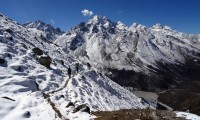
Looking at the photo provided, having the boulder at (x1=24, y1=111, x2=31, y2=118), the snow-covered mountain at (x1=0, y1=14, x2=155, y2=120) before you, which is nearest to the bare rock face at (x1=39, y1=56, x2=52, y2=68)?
the snow-covered mountain at (x1=0, y1=14, x2=155, y2=120)

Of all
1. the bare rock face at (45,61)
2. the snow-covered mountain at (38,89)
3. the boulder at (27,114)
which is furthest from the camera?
the bare rock face at (45,61)

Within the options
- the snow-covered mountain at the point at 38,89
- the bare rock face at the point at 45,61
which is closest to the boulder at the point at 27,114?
the snow-covered mountain at the point at 38,89

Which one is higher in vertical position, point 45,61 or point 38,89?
point 45,61

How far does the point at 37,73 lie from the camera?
70.8 m

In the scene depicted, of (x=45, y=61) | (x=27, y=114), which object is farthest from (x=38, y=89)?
(x=45, y=61)

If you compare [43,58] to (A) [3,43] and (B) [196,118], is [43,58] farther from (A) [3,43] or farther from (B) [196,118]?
(B) [196,118]

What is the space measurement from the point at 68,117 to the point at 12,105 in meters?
8.30

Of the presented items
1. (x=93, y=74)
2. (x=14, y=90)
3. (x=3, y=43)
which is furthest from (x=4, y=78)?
(x=93, y=74)

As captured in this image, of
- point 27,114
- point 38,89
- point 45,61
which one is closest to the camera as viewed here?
point 27,114

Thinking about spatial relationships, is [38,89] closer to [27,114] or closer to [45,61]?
[27,114]

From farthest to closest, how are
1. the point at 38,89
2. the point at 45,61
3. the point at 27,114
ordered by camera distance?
the point at 45,61
the point at 38,89
the point at 27,114

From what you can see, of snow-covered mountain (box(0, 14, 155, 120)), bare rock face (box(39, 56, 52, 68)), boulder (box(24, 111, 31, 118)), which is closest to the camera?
boulder (box(24, 111, 31, 118))

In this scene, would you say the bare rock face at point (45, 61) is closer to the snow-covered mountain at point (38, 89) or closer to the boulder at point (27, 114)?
the snow-covered mountain at point (38, 89)

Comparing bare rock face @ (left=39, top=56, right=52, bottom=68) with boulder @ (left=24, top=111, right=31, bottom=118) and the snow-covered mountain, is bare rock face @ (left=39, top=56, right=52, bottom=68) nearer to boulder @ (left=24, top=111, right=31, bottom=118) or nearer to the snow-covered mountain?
the snow-covered mountain
